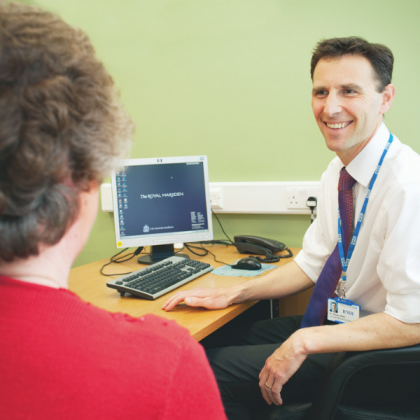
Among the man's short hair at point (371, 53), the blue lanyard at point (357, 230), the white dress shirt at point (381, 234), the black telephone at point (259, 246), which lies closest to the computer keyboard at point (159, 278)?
the black telephone at point (259, 246)

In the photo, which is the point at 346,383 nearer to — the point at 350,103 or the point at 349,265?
the point at 349,265

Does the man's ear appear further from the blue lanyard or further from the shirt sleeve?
the shirt sleeve

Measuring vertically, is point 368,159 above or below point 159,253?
above

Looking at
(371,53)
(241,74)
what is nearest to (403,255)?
(371,53)

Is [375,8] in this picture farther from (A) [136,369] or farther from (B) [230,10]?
(A) [136,369]

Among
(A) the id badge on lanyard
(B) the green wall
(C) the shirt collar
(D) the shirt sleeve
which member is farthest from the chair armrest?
(B) the green wall

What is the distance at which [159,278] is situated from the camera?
1.49 m

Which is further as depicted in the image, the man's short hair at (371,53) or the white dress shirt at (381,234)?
the man's short hair at (371,53)

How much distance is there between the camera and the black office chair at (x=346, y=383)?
3.38 feet

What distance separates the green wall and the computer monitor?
0.38m

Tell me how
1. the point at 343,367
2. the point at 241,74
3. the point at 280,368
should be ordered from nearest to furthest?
the point at 343,367 < the point at 280,368 < the point at 241,74

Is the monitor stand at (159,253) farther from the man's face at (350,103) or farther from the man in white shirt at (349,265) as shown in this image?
the man's face at (350,103)

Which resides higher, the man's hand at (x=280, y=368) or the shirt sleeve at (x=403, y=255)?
the shirt sleeve at (x=403, y=255)

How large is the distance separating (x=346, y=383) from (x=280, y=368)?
182 mm
